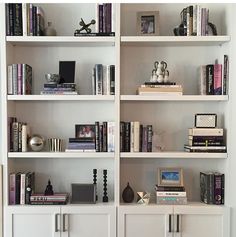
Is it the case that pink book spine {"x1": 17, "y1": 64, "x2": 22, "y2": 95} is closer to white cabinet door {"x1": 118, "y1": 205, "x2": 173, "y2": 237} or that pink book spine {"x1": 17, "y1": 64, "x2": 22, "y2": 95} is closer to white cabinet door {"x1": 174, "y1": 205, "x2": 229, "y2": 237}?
white cabinet door {"x1": 118, "y1": 205, "x2": 173, "y2": 237}

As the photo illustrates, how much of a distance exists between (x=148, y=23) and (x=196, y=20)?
0.37 meters

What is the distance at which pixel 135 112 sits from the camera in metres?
3.23

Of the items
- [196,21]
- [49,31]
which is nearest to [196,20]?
[196,21]

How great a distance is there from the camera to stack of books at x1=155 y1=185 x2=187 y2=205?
302cm

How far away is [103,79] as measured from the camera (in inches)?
120

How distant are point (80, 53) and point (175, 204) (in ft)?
4.67

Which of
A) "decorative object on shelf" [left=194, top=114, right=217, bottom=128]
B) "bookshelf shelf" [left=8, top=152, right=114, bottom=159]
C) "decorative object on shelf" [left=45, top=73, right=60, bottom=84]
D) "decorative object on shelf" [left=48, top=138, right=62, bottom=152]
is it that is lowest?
"bookshelf shelf" [left=8, top=152, right=114, bottom=159]

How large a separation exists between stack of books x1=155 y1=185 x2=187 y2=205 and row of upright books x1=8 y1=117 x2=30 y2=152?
3.61 ft

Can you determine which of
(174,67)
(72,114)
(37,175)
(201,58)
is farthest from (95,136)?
(201,58)

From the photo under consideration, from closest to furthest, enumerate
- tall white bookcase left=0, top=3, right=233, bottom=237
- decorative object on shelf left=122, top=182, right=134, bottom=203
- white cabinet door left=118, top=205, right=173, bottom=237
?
white cabinet door left=118, top=205, right=173, bottom=237 → decorative object on shelf left=122, top=182, right=134, bottom=203 → tall white bookcase left=0, top=3, right=233, bottom=237

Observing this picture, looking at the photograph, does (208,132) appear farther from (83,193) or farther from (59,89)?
(59,89)

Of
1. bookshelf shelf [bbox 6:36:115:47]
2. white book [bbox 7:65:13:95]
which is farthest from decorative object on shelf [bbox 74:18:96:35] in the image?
white book [bbox 7:65:13:95]

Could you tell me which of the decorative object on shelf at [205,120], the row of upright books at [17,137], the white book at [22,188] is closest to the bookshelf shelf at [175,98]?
the decorative object on shelf at [205,120]

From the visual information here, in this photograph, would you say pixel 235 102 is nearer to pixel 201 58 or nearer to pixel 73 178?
pixel 201 58
